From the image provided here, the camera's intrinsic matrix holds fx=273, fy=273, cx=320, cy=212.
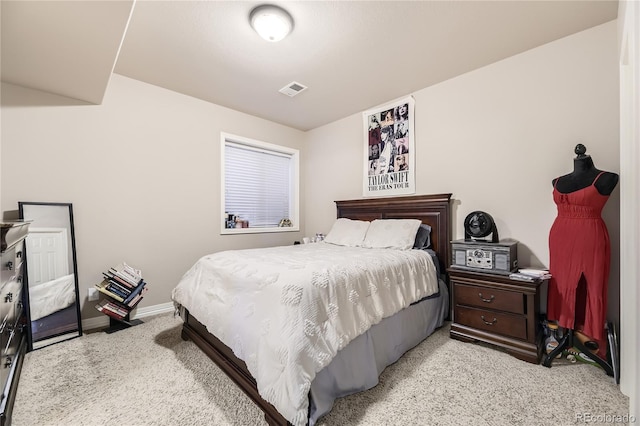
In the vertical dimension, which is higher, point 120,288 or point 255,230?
point 255,230

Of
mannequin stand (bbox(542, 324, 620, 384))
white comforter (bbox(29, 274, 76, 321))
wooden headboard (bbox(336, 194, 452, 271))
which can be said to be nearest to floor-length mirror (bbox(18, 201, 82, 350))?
white comforter (bbox(29, 274, 76, 321))

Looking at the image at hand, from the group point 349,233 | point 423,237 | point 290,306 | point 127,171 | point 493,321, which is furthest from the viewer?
point 349,233

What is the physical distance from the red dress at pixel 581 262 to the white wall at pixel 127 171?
3419 millimetres

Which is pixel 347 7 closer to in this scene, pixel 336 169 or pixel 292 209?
pixel 336 169

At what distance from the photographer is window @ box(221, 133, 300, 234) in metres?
3.77

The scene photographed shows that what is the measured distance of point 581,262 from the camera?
1923mm

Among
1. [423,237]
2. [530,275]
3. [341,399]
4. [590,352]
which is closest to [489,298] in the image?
[530,275]

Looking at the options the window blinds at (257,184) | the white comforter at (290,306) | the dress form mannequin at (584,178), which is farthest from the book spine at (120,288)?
the dress form mannequin at (584,178)

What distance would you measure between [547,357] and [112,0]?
3.47 m

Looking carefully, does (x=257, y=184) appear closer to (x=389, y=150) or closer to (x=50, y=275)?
(x=389, y=150)

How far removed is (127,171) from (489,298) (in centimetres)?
368

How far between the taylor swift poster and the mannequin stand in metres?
1.88

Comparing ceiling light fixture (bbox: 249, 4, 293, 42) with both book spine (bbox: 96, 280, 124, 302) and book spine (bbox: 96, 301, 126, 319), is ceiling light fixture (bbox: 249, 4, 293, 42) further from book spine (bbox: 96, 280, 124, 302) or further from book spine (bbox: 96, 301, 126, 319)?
book spine (bbox: 96, 301, 126, 319)

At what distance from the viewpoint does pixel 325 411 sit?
4.62ft
